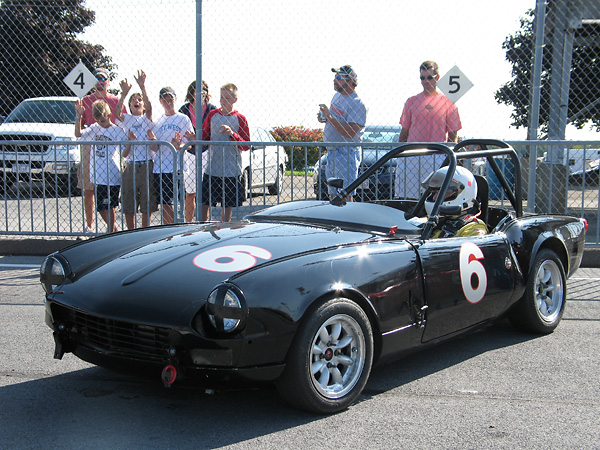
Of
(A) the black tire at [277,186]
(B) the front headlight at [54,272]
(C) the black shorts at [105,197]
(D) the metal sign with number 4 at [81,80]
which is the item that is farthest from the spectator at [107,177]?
(B) the front headlight at [54,272]

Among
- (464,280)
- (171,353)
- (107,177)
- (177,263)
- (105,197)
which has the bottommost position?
(171,353)

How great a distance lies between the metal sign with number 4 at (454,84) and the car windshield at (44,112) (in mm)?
8350

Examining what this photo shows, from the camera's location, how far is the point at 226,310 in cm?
287

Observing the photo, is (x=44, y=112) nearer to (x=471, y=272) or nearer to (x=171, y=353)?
(x=471, y=272)

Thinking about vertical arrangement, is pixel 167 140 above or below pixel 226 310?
above

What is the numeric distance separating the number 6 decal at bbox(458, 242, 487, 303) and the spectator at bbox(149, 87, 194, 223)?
3.89 m

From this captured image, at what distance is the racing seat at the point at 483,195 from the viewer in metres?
4.86

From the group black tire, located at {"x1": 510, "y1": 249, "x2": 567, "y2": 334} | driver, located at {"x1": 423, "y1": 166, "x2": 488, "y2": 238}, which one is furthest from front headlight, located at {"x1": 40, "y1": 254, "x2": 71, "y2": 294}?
black tire, located at {"x1": 510, "y1": 249, "x2": 567, "y2": 334}

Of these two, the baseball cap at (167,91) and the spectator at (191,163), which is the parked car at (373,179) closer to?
the spectator at (191,163)

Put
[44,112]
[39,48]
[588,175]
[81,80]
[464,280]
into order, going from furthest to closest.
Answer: [39,48] → [44,112] → [81,80] → [588,175] → [464,280]

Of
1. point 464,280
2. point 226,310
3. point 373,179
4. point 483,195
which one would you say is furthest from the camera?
point 373,179

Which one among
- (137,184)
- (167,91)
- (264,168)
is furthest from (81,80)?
(264,168)

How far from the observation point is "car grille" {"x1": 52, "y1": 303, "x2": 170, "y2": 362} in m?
2.95

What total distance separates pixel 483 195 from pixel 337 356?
2.13 meters
